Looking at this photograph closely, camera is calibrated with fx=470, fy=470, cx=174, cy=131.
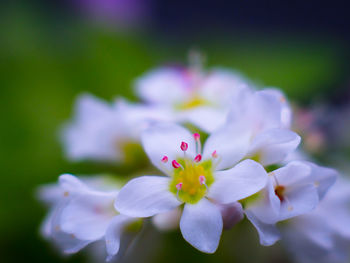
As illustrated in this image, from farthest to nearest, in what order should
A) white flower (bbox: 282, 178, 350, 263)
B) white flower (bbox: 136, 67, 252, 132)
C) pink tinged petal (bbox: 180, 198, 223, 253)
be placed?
white flower (bbox: 136, 67, 252, 132) → white flower (bbox: 282, 178, 350, 263) → pink tinged petal (bbox: 180, 198, 223, 253)

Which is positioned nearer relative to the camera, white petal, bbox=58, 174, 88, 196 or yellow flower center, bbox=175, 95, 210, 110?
white petal, bbox=58, 174, 88, 196

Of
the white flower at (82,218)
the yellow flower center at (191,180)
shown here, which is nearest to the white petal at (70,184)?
the white flower at (82,218)

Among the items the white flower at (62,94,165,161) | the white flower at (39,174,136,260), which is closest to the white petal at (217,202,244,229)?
the white flower at (39,174,136,260)

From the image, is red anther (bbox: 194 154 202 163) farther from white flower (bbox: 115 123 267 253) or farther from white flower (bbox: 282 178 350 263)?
white flower (bbox: 282 178 350 263)

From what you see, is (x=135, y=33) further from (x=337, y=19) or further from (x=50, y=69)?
(x=337, y=19)

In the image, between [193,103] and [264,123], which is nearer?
[264,123]

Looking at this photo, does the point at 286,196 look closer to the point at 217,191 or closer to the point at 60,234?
the point at 217,191

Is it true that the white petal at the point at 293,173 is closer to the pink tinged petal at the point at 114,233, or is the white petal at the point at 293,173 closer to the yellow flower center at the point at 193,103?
the pink tinged petal at the point at 114,233

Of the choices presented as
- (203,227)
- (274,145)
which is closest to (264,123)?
(274,145)
